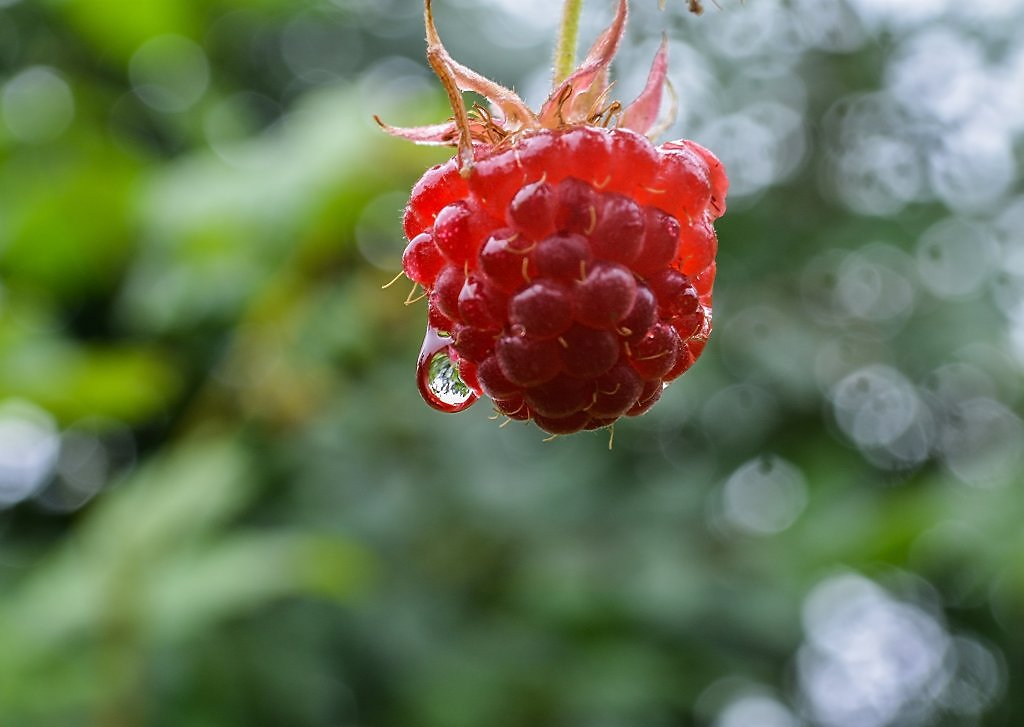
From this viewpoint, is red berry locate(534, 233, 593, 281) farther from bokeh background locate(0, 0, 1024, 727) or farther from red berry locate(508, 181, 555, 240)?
bokeh background locate(0, 0, 1024, 727)

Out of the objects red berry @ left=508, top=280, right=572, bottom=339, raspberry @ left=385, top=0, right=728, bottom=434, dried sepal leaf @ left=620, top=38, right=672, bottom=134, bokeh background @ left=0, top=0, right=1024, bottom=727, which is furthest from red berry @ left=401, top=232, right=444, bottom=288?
bokeh background @ left=0, top=0, right=1024, bottom=727

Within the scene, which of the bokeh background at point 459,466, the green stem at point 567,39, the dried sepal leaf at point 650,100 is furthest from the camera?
the bokeh background at point 459,466

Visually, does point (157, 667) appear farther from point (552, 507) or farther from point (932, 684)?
point (932, 684)

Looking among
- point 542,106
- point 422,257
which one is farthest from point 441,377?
point 542,106

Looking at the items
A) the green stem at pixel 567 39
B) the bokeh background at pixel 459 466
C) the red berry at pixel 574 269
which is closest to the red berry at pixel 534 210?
the red berry at pixel 574 269

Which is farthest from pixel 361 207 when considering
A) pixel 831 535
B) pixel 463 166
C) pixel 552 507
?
pixel 463 166

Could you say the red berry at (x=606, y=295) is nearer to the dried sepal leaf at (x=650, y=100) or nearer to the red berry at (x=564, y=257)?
the red berry at (x=564, y=257)
